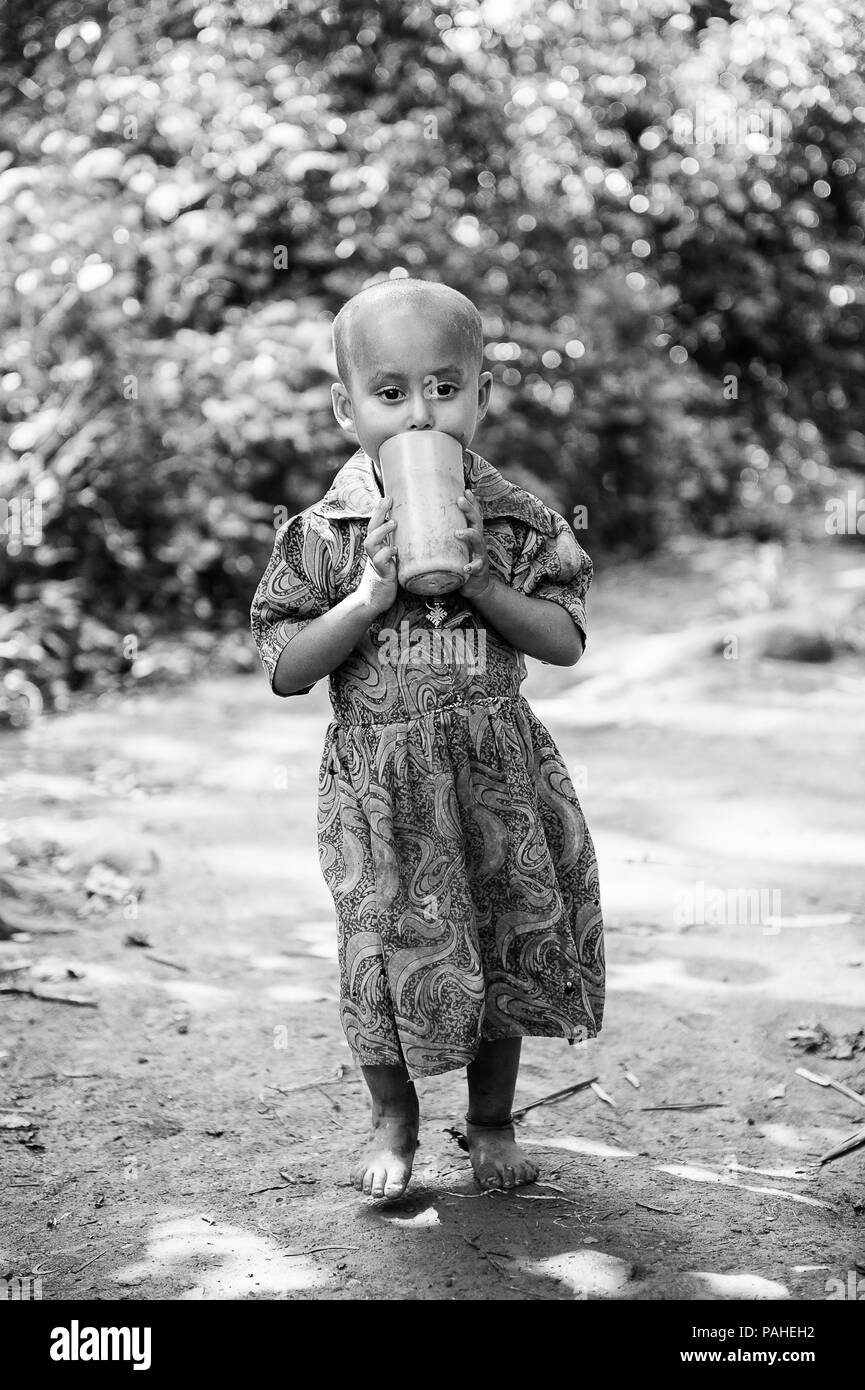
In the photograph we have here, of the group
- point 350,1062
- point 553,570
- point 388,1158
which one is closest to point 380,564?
point 553,570

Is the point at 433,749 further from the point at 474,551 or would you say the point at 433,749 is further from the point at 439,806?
the point at 474,551

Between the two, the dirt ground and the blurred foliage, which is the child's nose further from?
the blurred foliage

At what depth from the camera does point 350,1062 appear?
325cm

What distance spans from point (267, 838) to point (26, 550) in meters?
2.95

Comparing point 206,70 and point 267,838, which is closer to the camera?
point 267,838

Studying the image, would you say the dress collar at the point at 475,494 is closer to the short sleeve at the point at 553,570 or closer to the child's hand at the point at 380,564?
the short sleeve at the point at 553,570

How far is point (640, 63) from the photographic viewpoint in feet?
34.2

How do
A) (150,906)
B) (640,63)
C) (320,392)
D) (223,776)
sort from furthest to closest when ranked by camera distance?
(640,63)
(320,392)
(223,776)
(150,906)

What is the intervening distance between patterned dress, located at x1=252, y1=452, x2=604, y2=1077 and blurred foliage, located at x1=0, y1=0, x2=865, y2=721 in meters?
4.70

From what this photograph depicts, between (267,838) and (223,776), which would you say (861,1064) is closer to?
(267,838)

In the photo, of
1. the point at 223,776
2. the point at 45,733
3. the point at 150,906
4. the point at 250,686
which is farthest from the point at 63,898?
the point at 250,686

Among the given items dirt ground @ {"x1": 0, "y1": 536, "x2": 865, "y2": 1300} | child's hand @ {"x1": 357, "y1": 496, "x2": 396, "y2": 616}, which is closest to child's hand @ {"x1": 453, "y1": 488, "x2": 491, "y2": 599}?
child's hand @ {"x1": 357, "y1": 496, "x2": 396, "y2": 616}

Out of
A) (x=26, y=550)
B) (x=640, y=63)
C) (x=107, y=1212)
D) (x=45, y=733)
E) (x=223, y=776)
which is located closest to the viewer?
(x=107, y=1212)

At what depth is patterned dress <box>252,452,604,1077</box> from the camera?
2.36 meters
